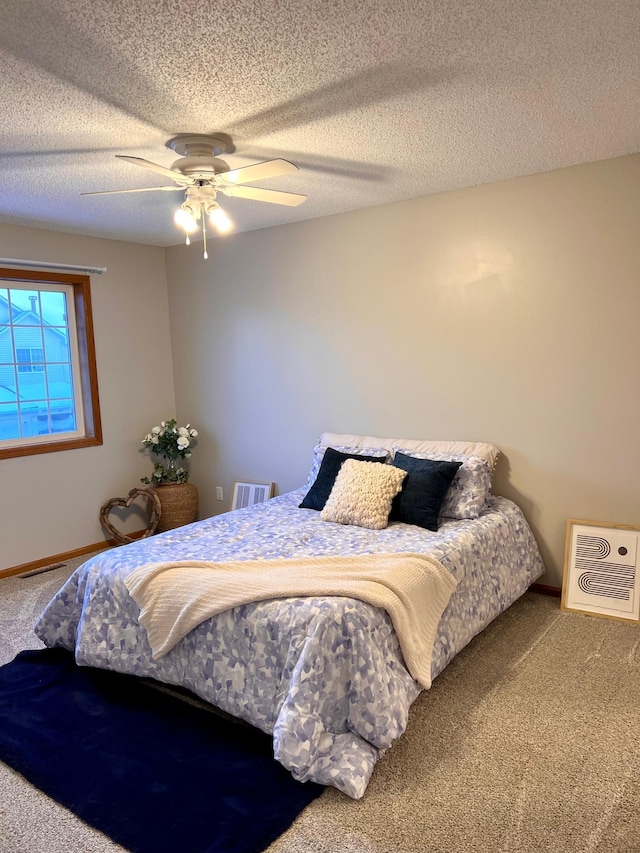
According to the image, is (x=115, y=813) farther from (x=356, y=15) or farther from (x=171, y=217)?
(x=171, y=217)

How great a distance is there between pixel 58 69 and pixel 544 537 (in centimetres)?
318

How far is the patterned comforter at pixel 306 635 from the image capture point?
6.82 feet

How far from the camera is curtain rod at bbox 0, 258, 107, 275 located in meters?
4.04

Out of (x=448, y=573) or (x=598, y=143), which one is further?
(x=598, y=143)

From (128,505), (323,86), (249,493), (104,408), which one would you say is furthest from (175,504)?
(323,86)

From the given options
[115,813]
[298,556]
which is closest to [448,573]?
[298,556]

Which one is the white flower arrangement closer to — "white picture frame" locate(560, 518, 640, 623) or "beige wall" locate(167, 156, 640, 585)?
"beige wall" locate(167, 156, 640, 585)

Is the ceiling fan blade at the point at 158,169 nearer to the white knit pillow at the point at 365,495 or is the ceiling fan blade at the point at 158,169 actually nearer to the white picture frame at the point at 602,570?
the white knit pillow at the point at 365,495

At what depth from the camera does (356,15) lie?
1.70m

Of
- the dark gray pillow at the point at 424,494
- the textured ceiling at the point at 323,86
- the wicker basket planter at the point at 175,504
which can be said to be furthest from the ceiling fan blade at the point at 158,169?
the wicker basket planter at the point at 175,504

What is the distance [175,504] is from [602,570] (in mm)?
2986

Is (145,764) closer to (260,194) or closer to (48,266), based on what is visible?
(260,194)

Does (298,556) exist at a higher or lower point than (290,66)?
lower


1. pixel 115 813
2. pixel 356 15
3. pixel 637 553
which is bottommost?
pixel 115 813
